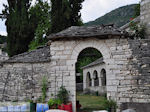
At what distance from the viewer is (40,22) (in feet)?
80.6

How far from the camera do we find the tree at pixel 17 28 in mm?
→ 18953

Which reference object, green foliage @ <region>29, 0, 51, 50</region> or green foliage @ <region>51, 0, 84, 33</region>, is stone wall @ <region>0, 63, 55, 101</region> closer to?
green foliage @ <region>51, 0, 84, 33</region>

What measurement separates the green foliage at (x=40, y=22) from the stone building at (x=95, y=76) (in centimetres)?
632

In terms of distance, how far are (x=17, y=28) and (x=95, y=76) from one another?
9.63 metres

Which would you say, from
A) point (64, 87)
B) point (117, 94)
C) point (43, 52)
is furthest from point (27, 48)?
point (117, 94)

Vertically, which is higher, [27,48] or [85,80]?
[27,48]

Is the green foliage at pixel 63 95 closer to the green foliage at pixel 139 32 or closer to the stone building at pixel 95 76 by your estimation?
the green foliage at pixel 139 32

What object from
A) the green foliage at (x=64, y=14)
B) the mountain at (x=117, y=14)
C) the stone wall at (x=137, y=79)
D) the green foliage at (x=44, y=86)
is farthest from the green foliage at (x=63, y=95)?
the mountain at (x=117, y=14)

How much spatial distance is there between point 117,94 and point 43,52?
A: 3925 millimetres

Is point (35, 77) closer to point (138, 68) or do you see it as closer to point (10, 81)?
point (10, 81)

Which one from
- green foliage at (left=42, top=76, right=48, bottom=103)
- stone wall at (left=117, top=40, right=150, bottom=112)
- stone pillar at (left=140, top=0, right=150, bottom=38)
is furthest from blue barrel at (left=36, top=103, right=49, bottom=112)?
stone pillar at (left=140, top=0, right=150, bottom=38)

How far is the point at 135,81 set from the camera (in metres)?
7.77

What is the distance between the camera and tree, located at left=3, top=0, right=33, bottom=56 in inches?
746

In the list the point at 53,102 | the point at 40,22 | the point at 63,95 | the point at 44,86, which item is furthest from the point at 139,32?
the point at 40,22
